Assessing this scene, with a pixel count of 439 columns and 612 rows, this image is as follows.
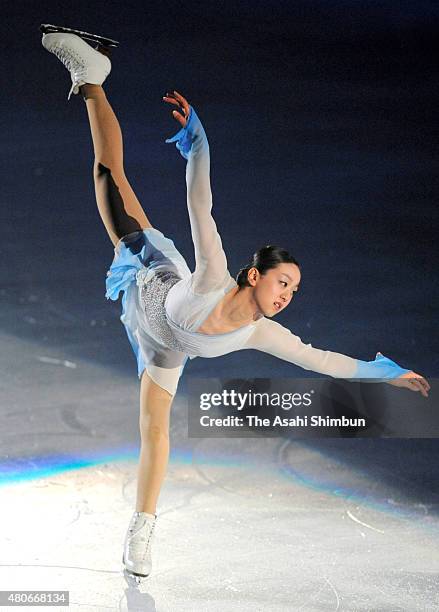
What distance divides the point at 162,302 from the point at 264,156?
33.0 inches

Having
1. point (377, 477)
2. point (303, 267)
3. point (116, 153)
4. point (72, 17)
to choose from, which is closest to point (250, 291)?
point (303, 267)

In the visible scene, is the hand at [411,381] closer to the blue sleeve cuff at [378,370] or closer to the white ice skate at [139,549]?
the blue sleeve cuff at [378,370]

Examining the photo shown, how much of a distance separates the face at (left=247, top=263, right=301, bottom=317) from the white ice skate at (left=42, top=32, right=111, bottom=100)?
88 cm

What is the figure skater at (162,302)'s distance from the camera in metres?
2.95

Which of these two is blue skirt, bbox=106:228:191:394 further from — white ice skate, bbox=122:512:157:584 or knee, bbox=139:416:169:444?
white ice skate, bbox=122:512:157:584

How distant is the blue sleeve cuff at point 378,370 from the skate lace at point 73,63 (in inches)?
54.4

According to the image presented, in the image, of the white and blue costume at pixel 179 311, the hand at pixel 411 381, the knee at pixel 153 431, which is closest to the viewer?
the white and blue costume at pixel 179 311

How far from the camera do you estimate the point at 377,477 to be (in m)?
3.50

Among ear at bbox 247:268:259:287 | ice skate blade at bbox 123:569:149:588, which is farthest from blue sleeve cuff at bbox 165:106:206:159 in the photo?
ice skate blade at bbox 123:569:149:588

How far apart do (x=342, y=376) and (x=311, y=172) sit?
2.55 feet

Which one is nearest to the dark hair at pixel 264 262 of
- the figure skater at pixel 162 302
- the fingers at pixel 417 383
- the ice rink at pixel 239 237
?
the figure skater at pixel 162 302

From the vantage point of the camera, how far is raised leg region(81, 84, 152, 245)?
3.19 meters

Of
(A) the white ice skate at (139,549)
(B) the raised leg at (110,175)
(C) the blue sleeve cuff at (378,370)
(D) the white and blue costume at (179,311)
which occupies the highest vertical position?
(B) the raised leg at (110,175)

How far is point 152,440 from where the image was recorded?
124 inches
